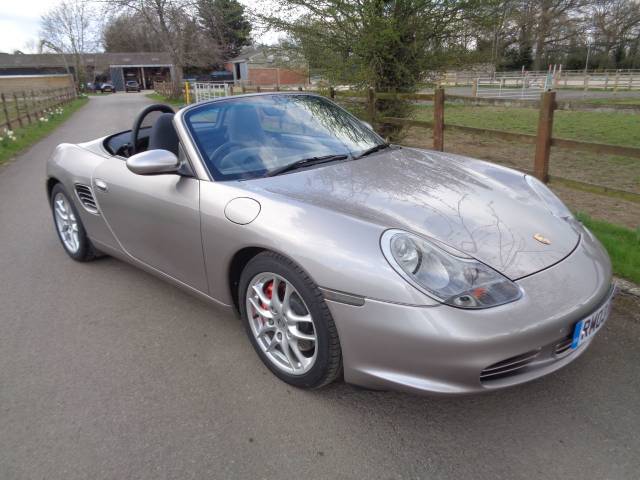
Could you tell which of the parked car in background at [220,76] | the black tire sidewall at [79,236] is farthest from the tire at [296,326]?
the parked car in background at [220,76]

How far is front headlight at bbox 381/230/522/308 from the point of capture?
1.99 meters

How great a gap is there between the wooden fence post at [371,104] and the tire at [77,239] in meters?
5.41

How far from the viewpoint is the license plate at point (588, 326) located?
2125mm

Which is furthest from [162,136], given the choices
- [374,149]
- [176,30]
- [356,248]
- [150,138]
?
[176,30]

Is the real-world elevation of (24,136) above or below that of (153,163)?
below

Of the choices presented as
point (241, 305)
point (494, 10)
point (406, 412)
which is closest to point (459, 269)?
point (406, 412)

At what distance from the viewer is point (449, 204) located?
2.54 metres

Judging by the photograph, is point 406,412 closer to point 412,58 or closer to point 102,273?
point 102,273

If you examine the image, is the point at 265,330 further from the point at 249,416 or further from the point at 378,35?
the point at 378,35

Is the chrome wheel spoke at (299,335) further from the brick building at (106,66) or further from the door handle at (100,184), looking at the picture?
the brick building at (106,66)

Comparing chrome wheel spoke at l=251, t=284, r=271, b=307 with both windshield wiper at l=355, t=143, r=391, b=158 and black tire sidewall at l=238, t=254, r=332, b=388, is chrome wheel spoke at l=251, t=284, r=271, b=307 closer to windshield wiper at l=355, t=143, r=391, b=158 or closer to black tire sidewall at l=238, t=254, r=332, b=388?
black tire sidewall at l=238, t=254, r=332, b=388

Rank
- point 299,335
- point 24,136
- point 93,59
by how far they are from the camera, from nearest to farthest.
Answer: point 299,335
point 24,136
point 93,59

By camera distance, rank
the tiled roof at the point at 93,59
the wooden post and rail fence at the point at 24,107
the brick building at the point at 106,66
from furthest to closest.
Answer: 1. the tiled roof at the point at 93,59
2. the brick building at the point at 106,66
3. the wooden post and rail fence at the point at 24,107

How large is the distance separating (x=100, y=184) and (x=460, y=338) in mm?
2850
